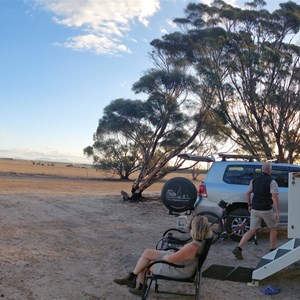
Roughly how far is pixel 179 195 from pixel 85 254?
2448mm

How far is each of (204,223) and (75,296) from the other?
191cm

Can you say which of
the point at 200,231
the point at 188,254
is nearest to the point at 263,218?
the point at 200,231

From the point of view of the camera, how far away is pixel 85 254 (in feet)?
26.1

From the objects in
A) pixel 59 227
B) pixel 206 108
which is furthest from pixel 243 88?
pixel 59 227

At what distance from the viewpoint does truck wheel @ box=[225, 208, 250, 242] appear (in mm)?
9406

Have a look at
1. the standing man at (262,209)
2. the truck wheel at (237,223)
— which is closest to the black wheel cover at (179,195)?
the truck wheel at (237,223)

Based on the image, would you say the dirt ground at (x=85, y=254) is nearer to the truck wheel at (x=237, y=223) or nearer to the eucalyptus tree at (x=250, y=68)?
the truck wheel at (x=237, y=223)

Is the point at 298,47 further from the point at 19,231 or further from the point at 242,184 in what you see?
the point at 19,231

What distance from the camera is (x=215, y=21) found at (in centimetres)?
1859

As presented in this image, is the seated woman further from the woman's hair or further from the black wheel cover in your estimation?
the black wheel cover

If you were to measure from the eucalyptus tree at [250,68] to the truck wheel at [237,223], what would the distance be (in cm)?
841

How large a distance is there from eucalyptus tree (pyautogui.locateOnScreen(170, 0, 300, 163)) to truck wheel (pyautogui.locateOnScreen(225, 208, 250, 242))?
8.41 meters

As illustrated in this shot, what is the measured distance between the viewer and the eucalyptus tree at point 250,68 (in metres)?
17.5

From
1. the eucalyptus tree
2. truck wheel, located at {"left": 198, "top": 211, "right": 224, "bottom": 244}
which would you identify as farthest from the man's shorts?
the eucalyptus tree
